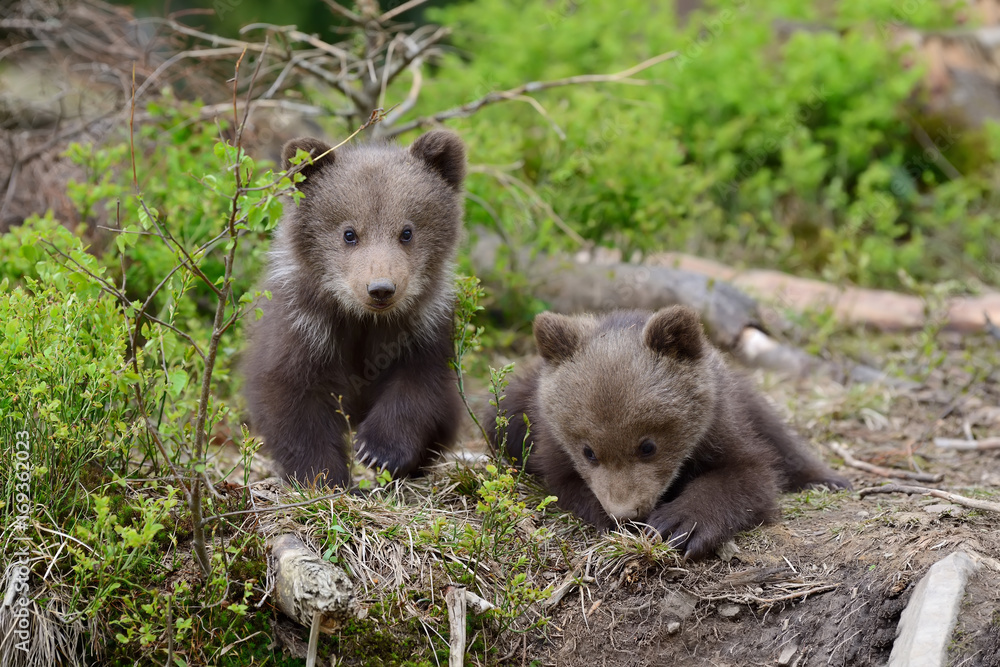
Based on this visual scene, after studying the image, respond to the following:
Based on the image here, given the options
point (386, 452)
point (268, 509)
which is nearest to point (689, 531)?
point (386, 452)

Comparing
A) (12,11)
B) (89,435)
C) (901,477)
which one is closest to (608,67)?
(12,11)

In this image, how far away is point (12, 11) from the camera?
9.19m

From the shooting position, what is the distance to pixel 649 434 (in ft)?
14.5

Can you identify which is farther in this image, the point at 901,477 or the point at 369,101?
the point at 369,101

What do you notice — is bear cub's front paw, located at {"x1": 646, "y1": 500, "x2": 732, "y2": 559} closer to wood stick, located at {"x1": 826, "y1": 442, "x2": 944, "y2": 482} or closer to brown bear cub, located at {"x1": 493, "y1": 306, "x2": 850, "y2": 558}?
brown bear cub, located at {"x1": 493, "y1": 306, "x2": 850, "y2": 558}

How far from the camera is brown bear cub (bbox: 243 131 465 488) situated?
16.5ft

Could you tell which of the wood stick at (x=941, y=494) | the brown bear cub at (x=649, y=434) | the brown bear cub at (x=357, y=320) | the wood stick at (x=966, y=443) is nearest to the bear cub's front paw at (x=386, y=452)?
the brown bear cub at (x=357, y=320)

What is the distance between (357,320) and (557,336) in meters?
1.18

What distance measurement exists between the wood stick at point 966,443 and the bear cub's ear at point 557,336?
3.06m

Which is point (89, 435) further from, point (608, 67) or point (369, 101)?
point (608, 67)

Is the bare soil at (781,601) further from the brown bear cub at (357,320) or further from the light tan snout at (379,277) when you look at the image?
the light tan snout at (379,277)

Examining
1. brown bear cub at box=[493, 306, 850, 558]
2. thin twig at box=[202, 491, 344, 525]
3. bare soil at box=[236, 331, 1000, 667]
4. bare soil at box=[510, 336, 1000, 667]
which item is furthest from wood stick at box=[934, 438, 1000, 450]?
thin twig at box=[202, 491, 344, 525]

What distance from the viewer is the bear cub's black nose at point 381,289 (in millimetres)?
4694

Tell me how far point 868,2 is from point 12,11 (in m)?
10.2
